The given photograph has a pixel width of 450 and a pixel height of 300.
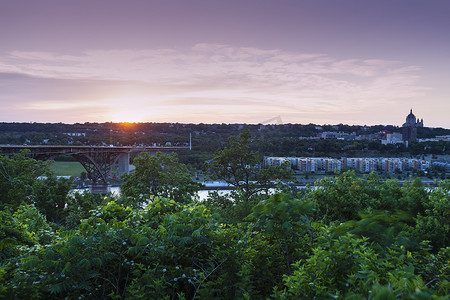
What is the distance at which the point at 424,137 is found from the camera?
351ft

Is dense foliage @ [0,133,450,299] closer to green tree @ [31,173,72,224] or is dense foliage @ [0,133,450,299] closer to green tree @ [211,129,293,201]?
green tree @ [211,129,293,201]

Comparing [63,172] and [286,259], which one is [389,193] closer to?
[286,259]

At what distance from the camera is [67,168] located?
2393 inches

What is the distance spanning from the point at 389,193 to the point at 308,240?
4.83m

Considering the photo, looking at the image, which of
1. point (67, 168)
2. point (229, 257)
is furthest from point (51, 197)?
point (67, 168)

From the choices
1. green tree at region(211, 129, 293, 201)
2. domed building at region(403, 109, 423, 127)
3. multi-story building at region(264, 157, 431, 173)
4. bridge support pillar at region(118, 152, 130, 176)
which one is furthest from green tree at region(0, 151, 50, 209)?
domed building at region(403, 109, 423, 127)

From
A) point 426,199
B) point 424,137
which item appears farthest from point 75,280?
point 424,137

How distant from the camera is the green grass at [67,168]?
55069 millimetres

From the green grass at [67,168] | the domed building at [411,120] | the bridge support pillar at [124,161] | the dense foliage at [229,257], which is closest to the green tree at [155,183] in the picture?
the dense foliage at [229,257]

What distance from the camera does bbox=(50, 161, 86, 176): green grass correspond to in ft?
181

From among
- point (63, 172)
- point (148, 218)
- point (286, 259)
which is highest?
point (148, 218)

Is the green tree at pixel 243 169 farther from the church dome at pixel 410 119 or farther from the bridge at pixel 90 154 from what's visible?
the church dome at pixel 410 119

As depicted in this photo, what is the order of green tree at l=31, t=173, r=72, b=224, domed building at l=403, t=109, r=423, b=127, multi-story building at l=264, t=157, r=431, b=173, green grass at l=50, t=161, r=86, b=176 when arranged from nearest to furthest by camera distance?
green tree at l=31, t=173, r=72, b=224, green grass at l=50, t=161, r=86, b=176, multi-story building at l=264, t=157, r=431, b=173, domed building at l=403, t=109, r=423, b=127

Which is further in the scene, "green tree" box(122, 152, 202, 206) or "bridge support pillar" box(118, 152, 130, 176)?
"bridge support pillar" box(118, 152, 130, 176)
